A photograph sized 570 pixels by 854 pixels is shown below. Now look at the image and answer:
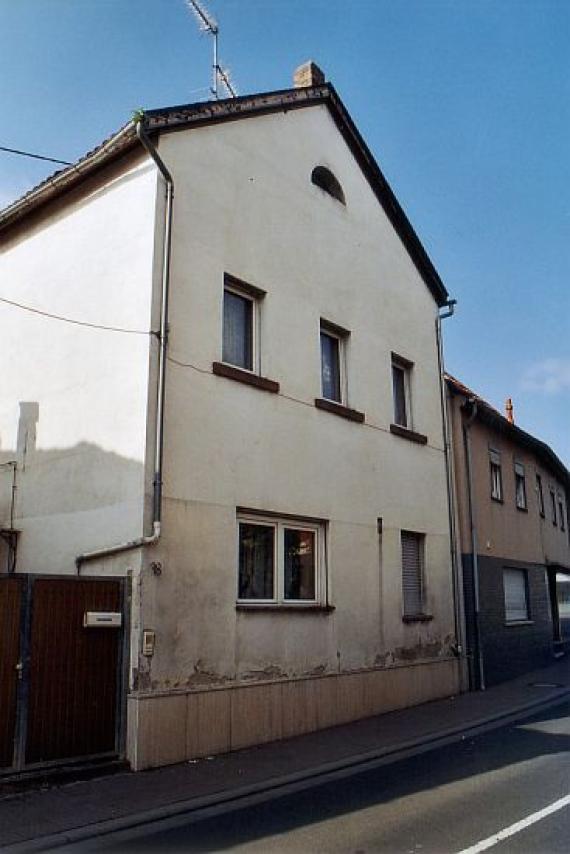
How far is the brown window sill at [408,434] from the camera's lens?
13.4 meters

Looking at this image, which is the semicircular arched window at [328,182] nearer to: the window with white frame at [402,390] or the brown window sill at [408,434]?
the window with white frame at [402,390]

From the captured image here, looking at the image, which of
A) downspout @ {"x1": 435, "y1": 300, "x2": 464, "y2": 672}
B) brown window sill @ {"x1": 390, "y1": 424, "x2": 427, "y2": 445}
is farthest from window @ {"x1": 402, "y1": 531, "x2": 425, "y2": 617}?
brown window sill @ {"x1": 390, "y1": 424, "x2": 427, "y2": 445}

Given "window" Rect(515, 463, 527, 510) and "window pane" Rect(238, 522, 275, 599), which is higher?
"window" Rect(515, 463, 527, 510)

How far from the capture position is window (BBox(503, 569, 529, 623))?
697 inches

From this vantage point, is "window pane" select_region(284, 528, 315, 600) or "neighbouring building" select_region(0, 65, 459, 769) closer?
"neighbouring building" select_region(0, 65, 459, 769)

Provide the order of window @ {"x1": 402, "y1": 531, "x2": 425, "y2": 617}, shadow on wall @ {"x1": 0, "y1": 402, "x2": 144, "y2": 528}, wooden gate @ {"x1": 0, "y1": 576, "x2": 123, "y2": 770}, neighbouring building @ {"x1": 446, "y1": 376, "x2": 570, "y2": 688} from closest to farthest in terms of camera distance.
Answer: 1. wooden gate @ {"x1": 0, "y1": 576, "x2": 123, "y2": 770}
2. shadow on wall @ {"x1": 0, "y1": 402, "x2": 144, "y2": 528}
3. window @ {"x1": 402, "y1": 531, "x2": 425, "y2": 617}
4. neighbouring building @ {"x1": 446, "y1": 376, "x2": 570, "y2": 688}

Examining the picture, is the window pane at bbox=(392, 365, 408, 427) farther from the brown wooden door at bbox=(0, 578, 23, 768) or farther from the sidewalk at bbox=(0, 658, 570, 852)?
the brown wooden door at bbox=(0, 578, 23, 768)

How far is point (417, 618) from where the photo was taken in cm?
1302

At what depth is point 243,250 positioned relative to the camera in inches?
425

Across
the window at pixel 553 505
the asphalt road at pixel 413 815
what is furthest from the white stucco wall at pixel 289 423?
the window at pixel 553 505

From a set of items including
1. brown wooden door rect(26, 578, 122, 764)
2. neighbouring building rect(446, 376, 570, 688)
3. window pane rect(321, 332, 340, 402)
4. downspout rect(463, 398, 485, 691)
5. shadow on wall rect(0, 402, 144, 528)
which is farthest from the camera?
neighbouring building rect(446, 376, 570, 688)

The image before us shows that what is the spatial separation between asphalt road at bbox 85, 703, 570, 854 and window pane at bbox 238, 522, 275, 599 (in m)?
2.77

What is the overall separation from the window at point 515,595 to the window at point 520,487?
1776 mm

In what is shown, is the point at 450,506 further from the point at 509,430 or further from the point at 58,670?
the point at 58,670
